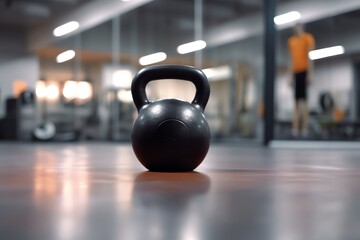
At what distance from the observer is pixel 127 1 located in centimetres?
888

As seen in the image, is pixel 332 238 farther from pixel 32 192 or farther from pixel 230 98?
pixel 230 98

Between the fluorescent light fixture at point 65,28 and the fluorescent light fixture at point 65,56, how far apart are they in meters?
0.58

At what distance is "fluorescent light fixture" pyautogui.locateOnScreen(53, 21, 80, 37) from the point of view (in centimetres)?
1011

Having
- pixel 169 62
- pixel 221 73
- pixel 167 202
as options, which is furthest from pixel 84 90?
pixel 167 202

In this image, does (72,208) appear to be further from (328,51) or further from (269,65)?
(328,51)

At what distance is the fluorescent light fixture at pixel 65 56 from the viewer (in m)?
11.6

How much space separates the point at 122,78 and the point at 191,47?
1982 millimetres

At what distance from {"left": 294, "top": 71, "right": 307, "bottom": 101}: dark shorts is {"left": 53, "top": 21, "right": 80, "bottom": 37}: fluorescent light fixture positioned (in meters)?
5.76

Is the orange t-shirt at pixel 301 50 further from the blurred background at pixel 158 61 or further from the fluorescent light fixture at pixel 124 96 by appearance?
the fluorescent light fixture at pixel 124 96

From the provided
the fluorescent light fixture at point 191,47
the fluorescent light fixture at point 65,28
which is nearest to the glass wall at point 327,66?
the fluorescent light fixture at point 191,47

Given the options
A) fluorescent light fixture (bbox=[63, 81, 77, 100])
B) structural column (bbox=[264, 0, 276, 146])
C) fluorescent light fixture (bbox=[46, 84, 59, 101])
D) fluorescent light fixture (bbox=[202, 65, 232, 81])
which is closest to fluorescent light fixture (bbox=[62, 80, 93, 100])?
fluorescent light fixture (bbox=[63, 81, 77, 100])

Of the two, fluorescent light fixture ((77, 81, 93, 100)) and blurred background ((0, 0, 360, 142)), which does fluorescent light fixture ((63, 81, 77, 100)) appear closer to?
blurred background ((0, 0, 360, 142))

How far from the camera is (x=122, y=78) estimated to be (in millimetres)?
10578

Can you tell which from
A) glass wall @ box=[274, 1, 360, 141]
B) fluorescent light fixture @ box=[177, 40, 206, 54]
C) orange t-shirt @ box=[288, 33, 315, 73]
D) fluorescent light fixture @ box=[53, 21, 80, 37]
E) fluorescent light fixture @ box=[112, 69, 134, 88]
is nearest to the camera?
orange t-shirt @ box=[288, 33, 315, 73]
